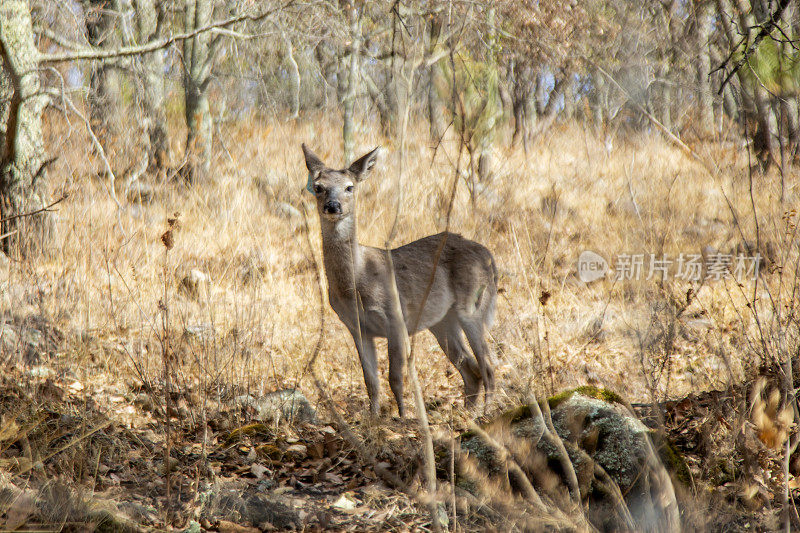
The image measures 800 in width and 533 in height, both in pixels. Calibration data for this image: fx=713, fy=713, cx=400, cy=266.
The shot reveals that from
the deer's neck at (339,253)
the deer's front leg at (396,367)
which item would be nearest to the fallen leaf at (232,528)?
the deer's front leg at (396,367)

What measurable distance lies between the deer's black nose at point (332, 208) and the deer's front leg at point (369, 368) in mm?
916

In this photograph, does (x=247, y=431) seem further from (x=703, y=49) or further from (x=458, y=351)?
(x=703, y=49)

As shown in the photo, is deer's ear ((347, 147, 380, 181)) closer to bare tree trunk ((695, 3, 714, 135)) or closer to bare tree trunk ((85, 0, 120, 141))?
bare tree trunk ((695, 3, 714, 135))

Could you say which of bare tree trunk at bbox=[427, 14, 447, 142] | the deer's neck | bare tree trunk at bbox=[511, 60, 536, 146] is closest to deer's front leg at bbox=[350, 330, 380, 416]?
the deer's neck

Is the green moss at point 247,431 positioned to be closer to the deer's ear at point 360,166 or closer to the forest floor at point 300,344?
the forest floor at point 300,344

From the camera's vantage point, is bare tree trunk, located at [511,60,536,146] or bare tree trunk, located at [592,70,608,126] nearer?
bare tree trunk, located at [511,60,536,146]

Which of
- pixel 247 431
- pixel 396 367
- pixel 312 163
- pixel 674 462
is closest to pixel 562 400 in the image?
pixel 674 462

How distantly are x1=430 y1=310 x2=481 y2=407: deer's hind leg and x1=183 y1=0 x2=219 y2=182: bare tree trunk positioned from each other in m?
6.32

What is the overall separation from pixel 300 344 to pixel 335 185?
7.16 feet

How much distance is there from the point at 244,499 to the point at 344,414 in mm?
1742

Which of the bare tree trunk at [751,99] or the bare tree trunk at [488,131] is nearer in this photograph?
the bare tree trunk at [751,99]

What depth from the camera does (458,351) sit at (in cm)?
628

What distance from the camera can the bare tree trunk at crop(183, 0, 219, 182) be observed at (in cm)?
1141

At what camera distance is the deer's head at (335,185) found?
17.0ft
